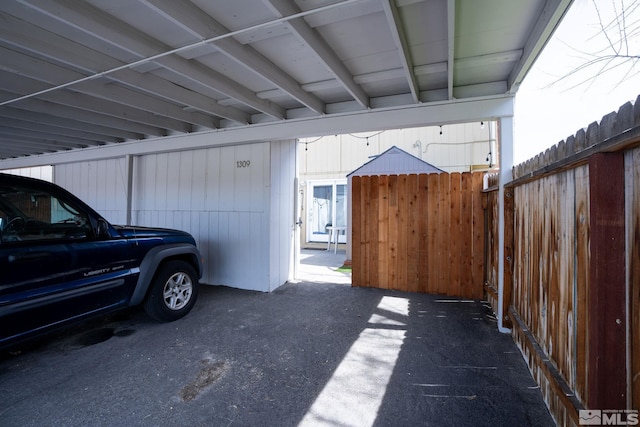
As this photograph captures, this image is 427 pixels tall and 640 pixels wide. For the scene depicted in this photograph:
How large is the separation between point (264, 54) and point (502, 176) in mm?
3089

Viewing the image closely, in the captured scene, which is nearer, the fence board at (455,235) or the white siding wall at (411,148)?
the fence board at (455,235)

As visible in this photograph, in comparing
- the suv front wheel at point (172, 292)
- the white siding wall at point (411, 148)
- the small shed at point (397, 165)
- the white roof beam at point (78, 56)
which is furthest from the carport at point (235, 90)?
the white siding wall at point (411, 148)

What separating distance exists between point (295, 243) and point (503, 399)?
14.0ft

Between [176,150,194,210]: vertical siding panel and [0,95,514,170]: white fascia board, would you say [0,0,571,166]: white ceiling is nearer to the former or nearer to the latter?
[0,95,514,170]: white fascia board

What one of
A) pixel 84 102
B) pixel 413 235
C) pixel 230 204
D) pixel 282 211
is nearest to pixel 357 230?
pixel 413 235

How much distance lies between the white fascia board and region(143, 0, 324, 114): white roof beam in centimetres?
78

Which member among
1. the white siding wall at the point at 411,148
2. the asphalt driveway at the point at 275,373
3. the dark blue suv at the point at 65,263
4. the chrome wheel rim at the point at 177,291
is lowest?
the asphalt driveway at the point at 275,373

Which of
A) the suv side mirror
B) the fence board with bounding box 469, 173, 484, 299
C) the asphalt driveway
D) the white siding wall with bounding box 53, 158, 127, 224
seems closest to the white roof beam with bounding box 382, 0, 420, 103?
the fence board with bounding box 469, 173, 484, 299

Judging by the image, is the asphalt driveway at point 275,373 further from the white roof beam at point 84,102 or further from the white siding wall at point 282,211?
the white roof beam at point 84,102

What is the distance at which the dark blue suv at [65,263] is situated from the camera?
7.64 ft

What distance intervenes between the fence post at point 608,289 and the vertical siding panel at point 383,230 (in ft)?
12.4

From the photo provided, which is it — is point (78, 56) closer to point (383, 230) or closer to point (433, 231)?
point (383, 230)

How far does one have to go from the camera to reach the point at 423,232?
16.1ft

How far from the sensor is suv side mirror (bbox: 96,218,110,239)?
297cm
